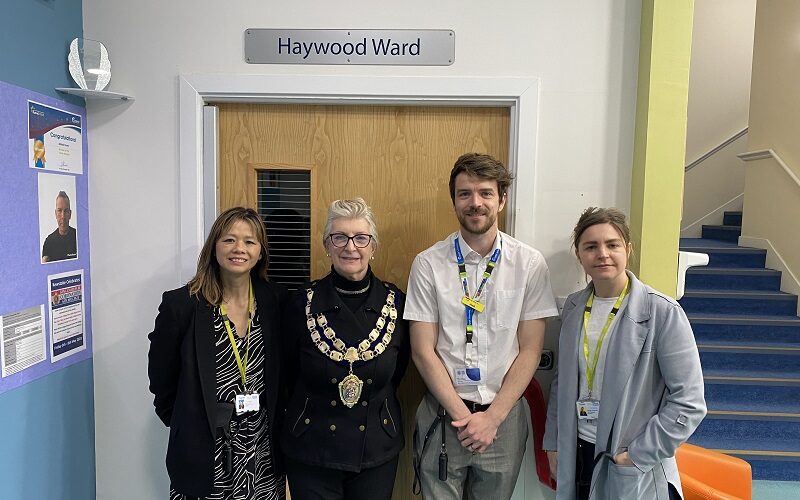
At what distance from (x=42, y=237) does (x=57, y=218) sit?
11 cm

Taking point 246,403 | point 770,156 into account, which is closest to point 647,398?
point 246,403

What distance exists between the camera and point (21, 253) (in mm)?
1754

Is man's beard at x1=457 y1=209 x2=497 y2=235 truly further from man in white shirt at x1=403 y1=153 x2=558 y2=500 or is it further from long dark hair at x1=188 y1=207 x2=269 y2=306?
long dark hair at x1=188 y1=207 x2=269 y2=306

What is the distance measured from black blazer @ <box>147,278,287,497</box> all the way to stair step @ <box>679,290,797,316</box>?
414cm

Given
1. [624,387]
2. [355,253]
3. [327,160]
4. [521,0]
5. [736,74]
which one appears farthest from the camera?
[736,74]

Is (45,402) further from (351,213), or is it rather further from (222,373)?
(351,213)

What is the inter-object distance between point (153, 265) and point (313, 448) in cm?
111

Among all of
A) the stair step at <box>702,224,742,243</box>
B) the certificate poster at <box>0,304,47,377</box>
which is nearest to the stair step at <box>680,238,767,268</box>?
the stair step at <box>702,224,742,243</box>

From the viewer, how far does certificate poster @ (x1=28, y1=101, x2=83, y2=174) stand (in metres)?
1.79

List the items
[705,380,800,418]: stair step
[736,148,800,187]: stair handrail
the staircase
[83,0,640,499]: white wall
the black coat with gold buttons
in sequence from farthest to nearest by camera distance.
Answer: [736,148,800,187]: stair handrail → [705,380,800,418]: stair step → the staircase → [83,0,640,499]: white wall → the black coat with gold buttons

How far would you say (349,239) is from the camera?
1636mm

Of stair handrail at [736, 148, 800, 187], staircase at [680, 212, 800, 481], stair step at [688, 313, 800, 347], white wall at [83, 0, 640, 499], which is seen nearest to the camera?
white wall at [83, 0, 640, 499]

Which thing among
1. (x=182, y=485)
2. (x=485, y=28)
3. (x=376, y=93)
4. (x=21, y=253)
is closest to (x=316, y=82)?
(x=376, y=93)

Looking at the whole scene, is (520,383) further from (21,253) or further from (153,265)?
(21,253)
